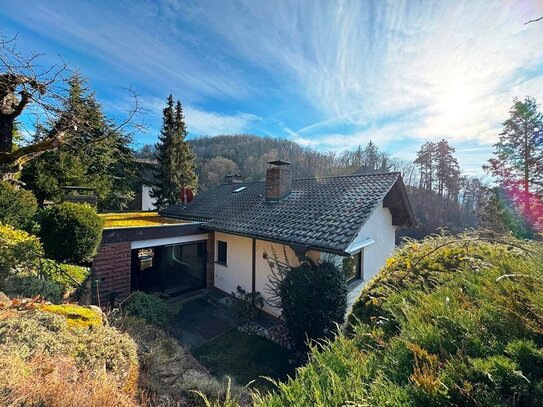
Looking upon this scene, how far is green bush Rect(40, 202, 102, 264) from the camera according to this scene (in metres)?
6.19

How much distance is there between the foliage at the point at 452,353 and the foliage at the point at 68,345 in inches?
90.5

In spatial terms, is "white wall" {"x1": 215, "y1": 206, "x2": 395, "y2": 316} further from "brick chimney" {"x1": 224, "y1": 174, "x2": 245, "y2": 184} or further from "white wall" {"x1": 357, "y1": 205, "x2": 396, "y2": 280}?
"brick chimney" {"x1": 224, "y1": 174, "x2": 245, "y2": 184}

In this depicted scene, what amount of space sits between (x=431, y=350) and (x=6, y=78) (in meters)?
8.21

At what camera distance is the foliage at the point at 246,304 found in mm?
8242

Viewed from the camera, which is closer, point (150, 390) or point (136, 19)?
point (150, 390)

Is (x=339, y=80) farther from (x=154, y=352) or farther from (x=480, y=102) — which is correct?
(x=154, y=352)

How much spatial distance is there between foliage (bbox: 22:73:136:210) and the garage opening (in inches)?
155

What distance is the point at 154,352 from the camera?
4188mm

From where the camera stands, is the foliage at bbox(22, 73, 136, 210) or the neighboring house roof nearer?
the foliage at bbox(22, 73, 136, 210)

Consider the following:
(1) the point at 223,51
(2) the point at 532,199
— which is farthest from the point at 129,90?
(2) the point at 532,199

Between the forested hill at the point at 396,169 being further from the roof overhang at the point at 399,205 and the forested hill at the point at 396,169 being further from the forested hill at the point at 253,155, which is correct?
the roof overhang at the point at 399,205

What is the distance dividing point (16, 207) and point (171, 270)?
5583 mm

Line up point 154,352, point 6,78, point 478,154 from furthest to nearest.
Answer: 1. point 478,154
2. point 6,78
3. point 154,352

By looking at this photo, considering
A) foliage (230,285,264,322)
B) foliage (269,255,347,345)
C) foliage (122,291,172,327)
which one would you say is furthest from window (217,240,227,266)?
foliage (269,255,347,345)
